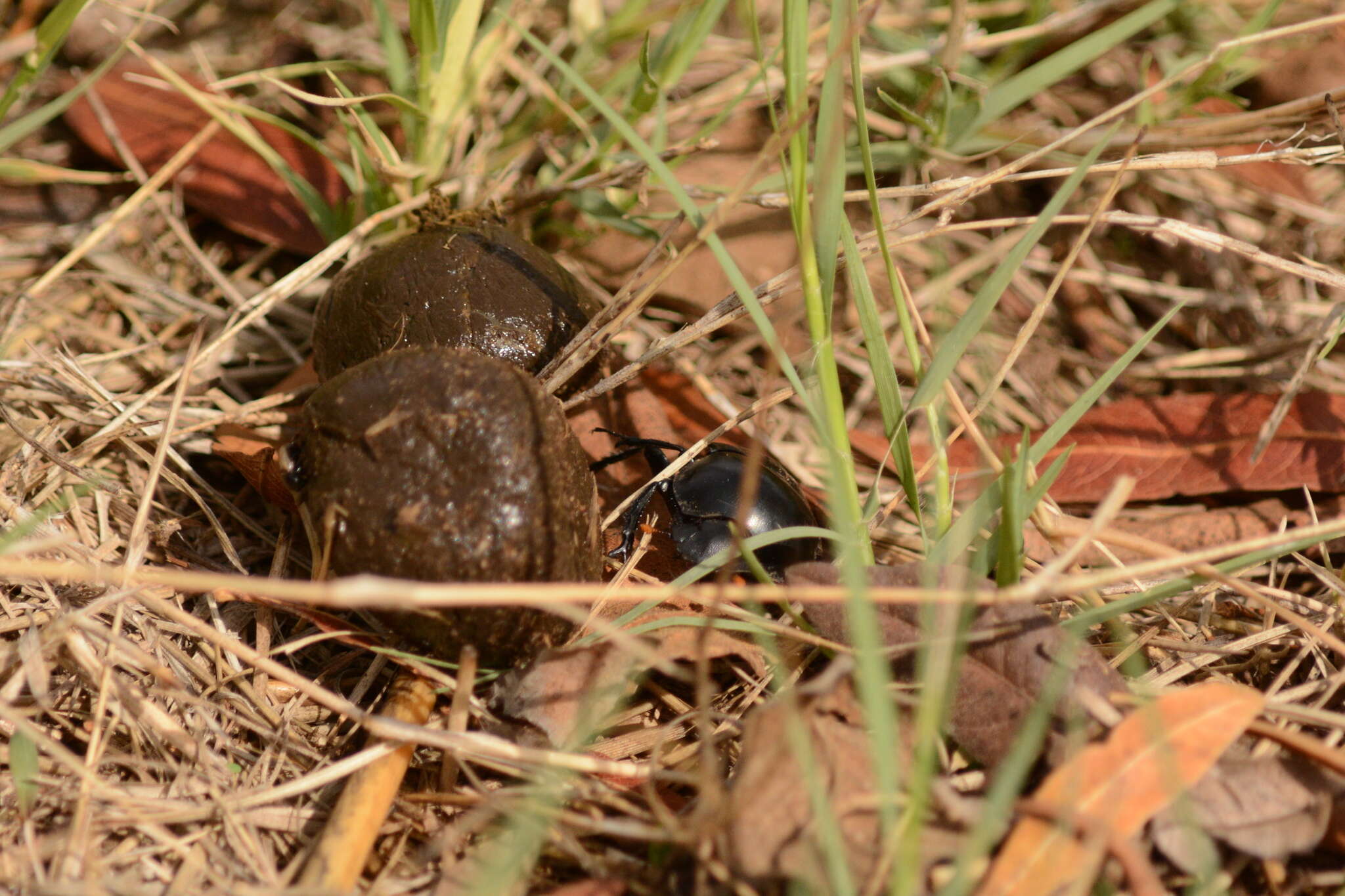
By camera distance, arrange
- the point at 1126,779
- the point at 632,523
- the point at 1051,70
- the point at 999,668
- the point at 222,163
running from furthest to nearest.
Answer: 1. the point at 222,163
2. the point at 1051,70
3. the point at 632,523
4. the point at 999,668
5. the point at 1126,779

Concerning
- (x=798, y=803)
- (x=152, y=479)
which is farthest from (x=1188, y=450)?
(x=152, y=479)

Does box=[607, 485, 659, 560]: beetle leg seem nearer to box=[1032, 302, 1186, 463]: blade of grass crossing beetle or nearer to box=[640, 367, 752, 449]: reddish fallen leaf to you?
box=[640, 367, 752, 449]: reddish fallen leaf

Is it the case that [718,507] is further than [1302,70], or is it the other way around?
[1302,70]

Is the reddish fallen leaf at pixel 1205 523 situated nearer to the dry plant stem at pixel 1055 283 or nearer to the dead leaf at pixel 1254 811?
the dry plant stem at pixel 1055 283

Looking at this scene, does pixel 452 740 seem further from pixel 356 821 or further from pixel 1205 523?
pixel 1205 523

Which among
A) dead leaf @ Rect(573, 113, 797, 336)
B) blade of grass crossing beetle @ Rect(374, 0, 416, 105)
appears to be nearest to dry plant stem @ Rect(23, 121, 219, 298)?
blade of grass crossing beetle @ Rect(374, 0, 416, 105)

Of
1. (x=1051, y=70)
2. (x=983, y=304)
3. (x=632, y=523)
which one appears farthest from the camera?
(x=1051, y=70)

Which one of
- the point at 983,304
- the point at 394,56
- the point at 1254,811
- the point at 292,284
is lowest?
the point at 1254,811

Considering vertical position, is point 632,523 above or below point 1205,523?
above
